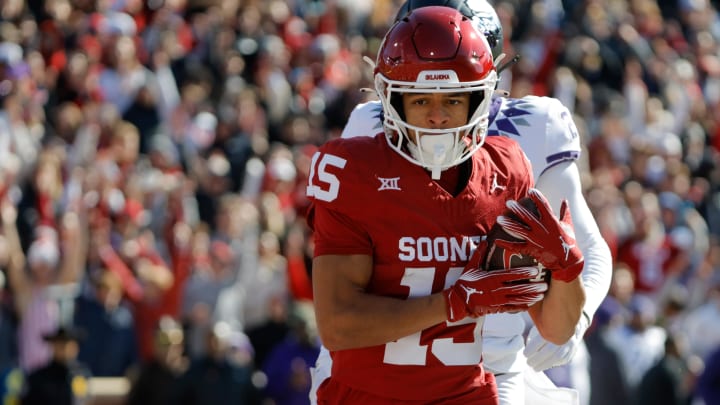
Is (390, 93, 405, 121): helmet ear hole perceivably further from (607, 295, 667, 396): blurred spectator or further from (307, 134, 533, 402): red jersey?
(607, 295, 667, 396): blurred spectator

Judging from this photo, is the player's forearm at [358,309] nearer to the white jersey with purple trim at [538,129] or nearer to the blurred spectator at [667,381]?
the white jersey with purple trim at [538,129]

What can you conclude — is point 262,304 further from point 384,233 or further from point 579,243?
point 384,233

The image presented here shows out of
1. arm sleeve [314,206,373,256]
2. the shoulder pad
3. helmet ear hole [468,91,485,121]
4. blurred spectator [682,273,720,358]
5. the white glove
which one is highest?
Answer: helmet ear hole [468,91,485,121]

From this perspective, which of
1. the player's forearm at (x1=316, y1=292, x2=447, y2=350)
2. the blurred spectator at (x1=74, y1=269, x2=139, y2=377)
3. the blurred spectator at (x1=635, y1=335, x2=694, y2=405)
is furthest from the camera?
the blurred spectator at (x1=635, y1=335, x2=694, y2=405)

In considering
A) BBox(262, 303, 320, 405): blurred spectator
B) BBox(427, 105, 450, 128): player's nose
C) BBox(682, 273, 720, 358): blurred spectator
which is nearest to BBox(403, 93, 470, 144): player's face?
BBox(427, 105, 450, 128): player's nose

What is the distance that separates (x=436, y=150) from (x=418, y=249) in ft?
0.84

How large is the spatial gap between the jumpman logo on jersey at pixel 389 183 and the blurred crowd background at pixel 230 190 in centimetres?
310

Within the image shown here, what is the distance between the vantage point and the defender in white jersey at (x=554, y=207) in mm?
4293

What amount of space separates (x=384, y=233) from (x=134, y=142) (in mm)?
8042

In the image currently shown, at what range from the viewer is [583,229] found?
4.55 metres

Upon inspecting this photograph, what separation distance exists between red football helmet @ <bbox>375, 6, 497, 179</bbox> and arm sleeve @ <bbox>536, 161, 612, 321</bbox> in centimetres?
86

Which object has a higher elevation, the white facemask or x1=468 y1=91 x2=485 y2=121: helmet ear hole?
x1=468 y1=91 x2=485 y2=121: helmet ear hole

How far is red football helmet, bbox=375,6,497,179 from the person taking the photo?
12.0 feet

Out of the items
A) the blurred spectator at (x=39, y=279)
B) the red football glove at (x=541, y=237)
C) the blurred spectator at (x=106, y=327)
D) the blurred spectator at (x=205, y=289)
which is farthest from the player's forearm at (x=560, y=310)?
the blurred spectator at (x=39, y=279)
